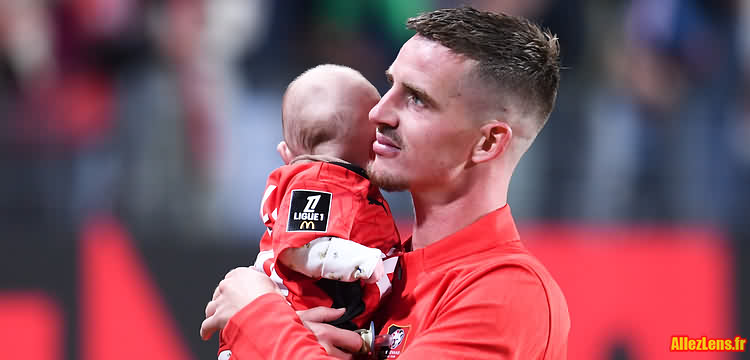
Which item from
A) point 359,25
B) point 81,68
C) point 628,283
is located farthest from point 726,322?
point 81,68

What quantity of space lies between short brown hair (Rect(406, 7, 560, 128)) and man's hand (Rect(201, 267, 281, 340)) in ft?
1.95

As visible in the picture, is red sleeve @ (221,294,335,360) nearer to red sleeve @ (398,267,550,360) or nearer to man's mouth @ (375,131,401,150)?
red sleeve @ (398,267,550,360)

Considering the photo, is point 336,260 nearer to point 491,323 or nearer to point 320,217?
point 320,217

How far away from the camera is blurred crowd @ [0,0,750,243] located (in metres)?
3.59

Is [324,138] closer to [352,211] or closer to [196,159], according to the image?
[352,211]

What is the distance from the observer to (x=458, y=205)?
1.69 m

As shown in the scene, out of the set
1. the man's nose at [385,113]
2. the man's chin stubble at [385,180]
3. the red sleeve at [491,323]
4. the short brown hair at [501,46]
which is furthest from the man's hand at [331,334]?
the short brown hair at [501,46]

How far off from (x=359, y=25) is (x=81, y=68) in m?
1.31

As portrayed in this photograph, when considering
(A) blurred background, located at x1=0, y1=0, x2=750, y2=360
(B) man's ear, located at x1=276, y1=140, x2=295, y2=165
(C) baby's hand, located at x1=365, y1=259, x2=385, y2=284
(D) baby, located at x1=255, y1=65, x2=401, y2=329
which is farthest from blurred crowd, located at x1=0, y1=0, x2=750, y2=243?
(C) baby's hand, located at x1=365, y1=259, x2=385, y2=284

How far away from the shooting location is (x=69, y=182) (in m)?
3.58

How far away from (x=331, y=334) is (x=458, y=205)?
410 millimetres

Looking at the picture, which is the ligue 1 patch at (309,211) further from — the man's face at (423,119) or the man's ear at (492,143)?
the man's ear at (492,143)

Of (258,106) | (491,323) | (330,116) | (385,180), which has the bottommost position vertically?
(491,323)

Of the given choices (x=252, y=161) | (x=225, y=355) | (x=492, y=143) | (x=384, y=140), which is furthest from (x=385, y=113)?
(x=252, y=161)
